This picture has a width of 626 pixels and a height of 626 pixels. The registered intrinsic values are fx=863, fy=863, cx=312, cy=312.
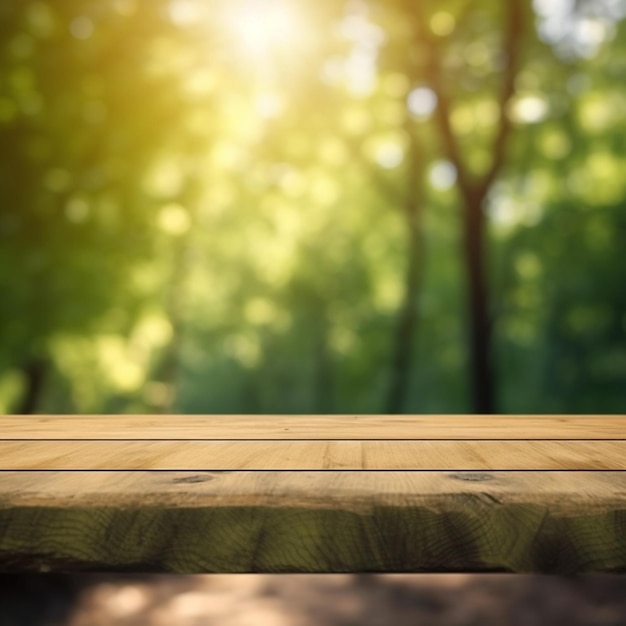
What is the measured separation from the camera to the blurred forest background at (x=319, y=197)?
8312mm

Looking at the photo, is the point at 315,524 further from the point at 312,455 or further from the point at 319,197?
the point at 319,197

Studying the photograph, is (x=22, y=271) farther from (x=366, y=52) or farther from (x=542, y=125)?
(x=542, y=125)

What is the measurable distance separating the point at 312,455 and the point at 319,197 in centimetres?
1536

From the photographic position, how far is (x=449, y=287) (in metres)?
18.5

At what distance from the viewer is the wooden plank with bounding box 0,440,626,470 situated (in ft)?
4.23

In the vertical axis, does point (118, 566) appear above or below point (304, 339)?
above

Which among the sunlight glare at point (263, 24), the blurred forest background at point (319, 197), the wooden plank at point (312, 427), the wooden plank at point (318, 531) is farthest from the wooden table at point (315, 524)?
the sunlight glare at point (263, 24)

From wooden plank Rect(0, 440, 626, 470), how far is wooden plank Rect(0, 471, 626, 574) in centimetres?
21

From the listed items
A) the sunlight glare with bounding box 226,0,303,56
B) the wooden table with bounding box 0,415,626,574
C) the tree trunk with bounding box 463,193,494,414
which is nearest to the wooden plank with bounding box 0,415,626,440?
the wooden table with bounding box 0,415,626,574

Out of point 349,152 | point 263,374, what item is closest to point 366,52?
point 349,152

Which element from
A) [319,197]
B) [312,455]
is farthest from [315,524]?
[319,197]

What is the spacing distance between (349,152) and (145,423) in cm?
1191

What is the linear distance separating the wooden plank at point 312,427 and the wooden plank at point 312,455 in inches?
4.7

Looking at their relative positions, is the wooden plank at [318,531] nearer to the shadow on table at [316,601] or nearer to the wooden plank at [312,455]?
the wooden plank at [312,455]
